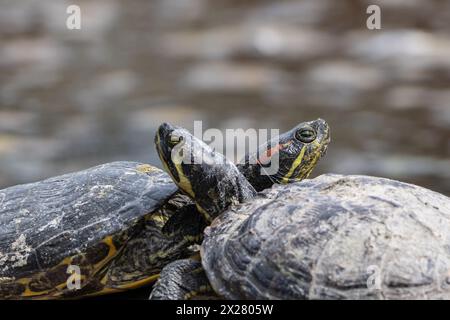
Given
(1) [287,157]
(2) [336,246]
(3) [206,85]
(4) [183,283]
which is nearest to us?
(2) [336,246]

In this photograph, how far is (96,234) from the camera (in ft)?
15.3

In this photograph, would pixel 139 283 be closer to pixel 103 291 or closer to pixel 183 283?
pixel 103 291

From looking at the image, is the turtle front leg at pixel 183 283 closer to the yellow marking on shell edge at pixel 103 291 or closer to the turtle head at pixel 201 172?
the turtle head at pixel 201 172

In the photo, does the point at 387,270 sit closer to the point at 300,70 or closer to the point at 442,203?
the point at 442,203

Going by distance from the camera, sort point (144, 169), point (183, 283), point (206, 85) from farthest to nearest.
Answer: point (206, 85), point (144, 169), point (183, 283)

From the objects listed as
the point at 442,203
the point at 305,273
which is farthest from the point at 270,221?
the point at 442,203

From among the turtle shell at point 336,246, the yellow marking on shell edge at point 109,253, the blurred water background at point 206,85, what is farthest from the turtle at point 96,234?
the blurred water background at point 206,85

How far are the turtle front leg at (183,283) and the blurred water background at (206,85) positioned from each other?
32.1 ft

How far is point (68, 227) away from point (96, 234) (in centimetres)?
19

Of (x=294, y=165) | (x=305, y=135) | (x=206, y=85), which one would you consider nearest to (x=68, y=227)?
(x=294, y=165)

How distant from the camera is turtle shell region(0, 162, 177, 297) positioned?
467cm

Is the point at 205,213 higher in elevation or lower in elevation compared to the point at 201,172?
lower
